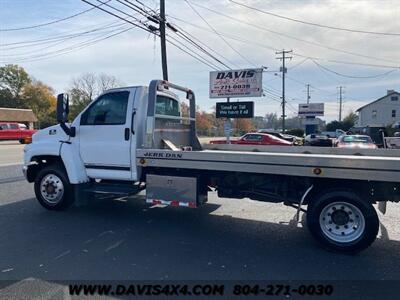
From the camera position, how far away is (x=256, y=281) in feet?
12.6

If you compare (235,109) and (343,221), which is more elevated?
(235,109)

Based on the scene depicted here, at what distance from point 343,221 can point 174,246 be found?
8.10 ft

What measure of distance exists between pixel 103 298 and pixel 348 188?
11.6 ft

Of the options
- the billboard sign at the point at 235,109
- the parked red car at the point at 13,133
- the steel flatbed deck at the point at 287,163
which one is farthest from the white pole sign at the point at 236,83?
the parked red car at the point at 13,133

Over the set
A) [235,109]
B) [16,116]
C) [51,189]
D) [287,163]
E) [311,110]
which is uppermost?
[311,110]

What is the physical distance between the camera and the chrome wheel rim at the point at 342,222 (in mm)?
4695

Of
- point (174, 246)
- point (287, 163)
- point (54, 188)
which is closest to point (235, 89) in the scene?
point (54, 188)

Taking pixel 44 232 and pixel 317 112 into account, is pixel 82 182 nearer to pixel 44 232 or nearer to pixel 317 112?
pixel 44 232

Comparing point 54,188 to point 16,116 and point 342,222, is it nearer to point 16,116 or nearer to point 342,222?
point 342,222

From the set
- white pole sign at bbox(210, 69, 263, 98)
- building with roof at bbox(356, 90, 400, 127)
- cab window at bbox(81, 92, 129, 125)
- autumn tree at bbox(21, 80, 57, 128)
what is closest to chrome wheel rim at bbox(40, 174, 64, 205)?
cab window at bbox(81, 92, 129, 125)

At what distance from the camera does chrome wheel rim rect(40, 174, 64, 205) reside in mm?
6648

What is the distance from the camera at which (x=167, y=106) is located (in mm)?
6996

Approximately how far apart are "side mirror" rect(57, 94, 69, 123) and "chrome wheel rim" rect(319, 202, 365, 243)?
4941 millimetres

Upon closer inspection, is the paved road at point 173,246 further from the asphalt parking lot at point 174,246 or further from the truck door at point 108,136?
the truck door at point 108,136
